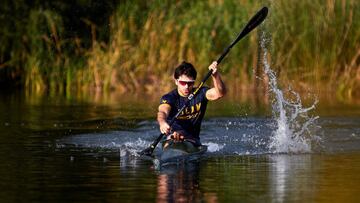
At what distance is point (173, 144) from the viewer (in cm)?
1603

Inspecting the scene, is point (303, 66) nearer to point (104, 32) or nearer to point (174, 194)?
point (104, 32)

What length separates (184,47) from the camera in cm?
3003

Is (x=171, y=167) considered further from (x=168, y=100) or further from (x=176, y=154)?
(x=168, y=100)

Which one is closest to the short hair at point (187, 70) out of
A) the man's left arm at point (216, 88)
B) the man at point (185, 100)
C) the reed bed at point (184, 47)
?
the man at point (185, 100)

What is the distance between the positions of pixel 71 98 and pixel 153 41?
2.55 metres

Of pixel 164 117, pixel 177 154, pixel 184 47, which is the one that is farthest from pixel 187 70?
pixel 184 47

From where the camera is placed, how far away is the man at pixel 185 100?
1670 cm

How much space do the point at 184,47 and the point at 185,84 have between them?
43.4 feet

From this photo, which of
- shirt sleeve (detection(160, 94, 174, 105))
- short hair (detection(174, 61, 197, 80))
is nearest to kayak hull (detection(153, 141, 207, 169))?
shirt sleeve (detection(160, 94, 174, 105))

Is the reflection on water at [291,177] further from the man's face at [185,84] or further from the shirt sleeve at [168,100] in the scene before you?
the shirt sleeve at [168,100]

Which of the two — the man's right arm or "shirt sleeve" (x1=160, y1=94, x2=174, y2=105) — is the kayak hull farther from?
"shirt sleeve" (x1=160, y1=94, x2=174, y2=105)

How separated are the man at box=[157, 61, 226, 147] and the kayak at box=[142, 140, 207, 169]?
0.27m

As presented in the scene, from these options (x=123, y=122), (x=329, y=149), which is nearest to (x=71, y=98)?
(x=123, y=122)

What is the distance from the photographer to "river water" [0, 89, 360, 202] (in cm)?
1270
